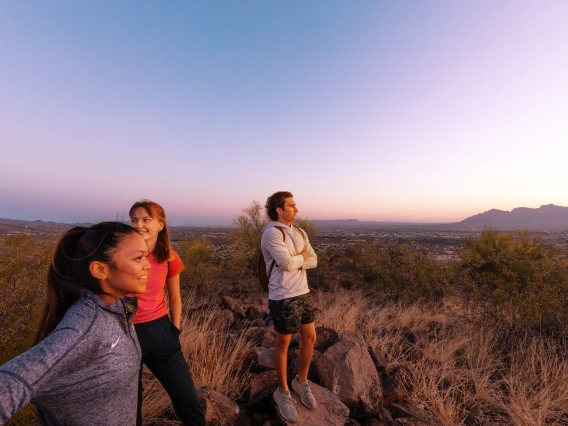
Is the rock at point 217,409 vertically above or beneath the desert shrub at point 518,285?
beneath

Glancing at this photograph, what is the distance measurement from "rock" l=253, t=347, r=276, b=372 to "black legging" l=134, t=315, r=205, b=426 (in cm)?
149

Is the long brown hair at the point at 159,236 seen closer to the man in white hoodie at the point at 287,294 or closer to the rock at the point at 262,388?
the man in white hoodie at the point at 287,294

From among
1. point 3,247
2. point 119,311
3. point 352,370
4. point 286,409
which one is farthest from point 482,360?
point 3,247

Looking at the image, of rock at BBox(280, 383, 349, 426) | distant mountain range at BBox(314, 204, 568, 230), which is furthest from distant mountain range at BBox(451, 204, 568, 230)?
rock at BBox(280, 383, 349, 426)

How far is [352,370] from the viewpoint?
2.97 meters

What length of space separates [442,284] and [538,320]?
307 cm

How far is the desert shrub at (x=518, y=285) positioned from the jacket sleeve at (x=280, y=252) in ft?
14.0

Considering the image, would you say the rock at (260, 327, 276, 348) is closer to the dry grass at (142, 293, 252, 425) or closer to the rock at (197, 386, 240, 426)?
the dry grass at (142, 293, 252, 425)

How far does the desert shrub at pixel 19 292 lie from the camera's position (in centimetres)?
236

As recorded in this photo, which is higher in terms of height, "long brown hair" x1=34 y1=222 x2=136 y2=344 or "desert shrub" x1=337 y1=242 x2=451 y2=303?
"long brown hair" x1=34 y1=222 x2=136 y2=344

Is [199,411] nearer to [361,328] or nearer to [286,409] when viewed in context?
[286,409]

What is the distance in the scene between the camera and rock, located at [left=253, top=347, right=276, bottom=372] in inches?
132

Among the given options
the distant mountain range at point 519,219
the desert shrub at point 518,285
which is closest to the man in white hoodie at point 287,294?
the desert shrub at point 518,285

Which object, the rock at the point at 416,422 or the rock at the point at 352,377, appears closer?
the rock at the point at 416,422
